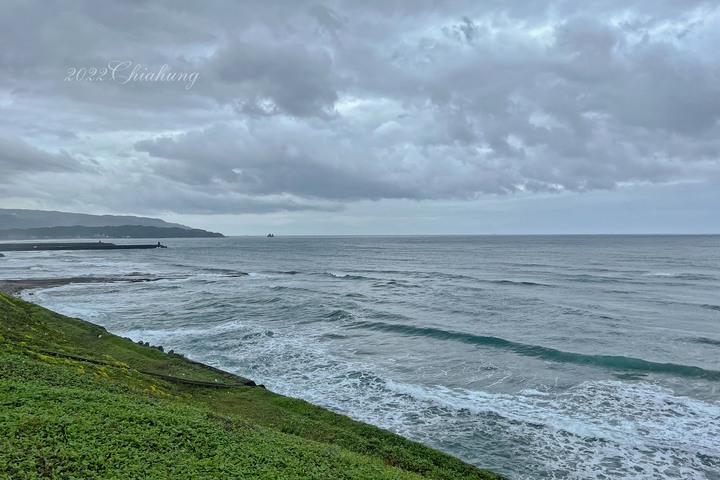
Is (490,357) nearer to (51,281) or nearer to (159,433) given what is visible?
(159,433)

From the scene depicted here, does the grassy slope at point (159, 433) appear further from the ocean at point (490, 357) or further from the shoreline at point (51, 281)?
the shoreline at point (51, 281)

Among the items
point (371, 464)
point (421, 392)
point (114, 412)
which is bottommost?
point (421, 392)

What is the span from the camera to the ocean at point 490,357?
15.5m

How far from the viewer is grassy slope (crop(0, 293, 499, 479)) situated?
8.14 meters

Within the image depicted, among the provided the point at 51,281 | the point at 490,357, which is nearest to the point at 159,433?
the point at 490,357

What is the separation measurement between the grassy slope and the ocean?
2.84 metres

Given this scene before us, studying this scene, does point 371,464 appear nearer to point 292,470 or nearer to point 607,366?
point 292,470

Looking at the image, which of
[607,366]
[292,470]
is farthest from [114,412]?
[607,366]

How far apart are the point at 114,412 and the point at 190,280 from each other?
55.3 meters

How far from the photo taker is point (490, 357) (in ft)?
84.1

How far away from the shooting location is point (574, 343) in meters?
28.5

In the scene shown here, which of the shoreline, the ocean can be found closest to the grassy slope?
the ocean

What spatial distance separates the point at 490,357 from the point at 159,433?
20.3 meters

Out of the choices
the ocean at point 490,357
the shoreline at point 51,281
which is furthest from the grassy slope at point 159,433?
the shoreline at point 51,281
